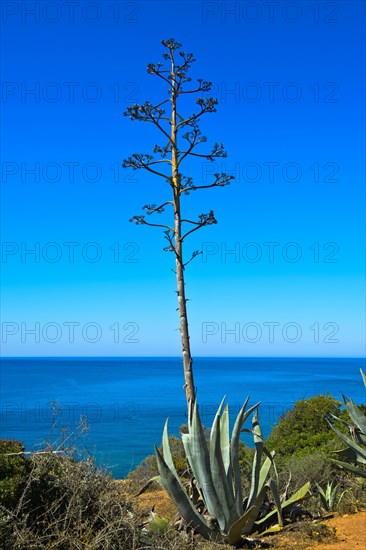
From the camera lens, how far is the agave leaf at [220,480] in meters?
6.26

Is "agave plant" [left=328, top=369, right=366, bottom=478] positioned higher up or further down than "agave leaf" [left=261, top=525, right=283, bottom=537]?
higher up

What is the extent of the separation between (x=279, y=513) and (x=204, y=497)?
0.87 metres

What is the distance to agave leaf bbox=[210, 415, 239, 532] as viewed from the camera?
6.26 m

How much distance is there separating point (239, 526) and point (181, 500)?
66 centimetres

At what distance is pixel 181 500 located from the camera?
6371 millimetres

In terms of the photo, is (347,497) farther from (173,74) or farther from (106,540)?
(173,74)

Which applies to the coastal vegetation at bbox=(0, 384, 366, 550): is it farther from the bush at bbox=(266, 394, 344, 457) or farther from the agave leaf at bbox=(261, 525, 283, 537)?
the bush at bbox=(266, 394, 344, 457)

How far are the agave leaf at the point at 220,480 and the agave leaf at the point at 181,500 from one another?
26 centimetres

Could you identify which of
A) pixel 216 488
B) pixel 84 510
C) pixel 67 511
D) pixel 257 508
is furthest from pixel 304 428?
pixel 67 511

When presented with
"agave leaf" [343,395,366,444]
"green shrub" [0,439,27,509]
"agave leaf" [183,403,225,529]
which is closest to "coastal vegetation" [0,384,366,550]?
"green shrub" [0,439,27,509]

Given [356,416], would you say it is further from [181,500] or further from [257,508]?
[181,500]

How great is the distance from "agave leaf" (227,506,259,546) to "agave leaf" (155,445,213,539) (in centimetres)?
24

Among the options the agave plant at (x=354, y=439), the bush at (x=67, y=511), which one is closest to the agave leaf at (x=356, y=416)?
the agave plant at (x=354, y=439)

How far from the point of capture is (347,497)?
8.07 metres
